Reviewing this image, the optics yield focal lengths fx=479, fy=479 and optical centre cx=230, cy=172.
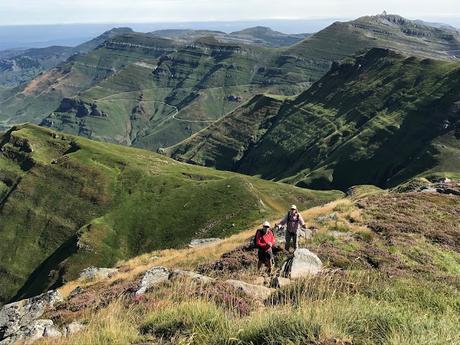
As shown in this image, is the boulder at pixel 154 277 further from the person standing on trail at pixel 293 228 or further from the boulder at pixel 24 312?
the person standing on trail at pixel 293 228

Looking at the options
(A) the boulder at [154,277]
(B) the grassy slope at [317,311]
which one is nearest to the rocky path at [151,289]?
(A) the boulder at [154,277]

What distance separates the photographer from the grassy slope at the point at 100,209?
134000 millimetres

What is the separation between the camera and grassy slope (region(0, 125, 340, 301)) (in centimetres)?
13400

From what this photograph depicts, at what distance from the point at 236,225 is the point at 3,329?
98777 mm

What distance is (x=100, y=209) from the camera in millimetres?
160125

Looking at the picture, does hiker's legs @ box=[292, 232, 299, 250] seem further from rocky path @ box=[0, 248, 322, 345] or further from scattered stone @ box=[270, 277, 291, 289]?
scattered stone @ box=[270, 277, 291, 289]

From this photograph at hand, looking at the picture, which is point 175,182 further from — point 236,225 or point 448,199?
point 448,199

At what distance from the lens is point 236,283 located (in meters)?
19.0

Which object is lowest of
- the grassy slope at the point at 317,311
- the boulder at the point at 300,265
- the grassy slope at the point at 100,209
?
the grassy slope at the point at 100,209

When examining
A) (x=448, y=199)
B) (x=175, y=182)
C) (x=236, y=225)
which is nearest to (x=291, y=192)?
(x=175, y=182)

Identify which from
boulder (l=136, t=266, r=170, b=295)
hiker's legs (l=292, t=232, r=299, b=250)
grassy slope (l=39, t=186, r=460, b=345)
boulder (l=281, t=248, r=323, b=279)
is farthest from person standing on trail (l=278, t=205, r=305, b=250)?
boulder (l=136, t=266, r=170, b=295)

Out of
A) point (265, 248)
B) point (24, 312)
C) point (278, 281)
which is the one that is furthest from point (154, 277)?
point (24, 312)

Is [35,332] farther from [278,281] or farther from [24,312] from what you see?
[24,312]

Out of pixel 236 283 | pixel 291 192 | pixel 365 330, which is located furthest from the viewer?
pixel 291 192
